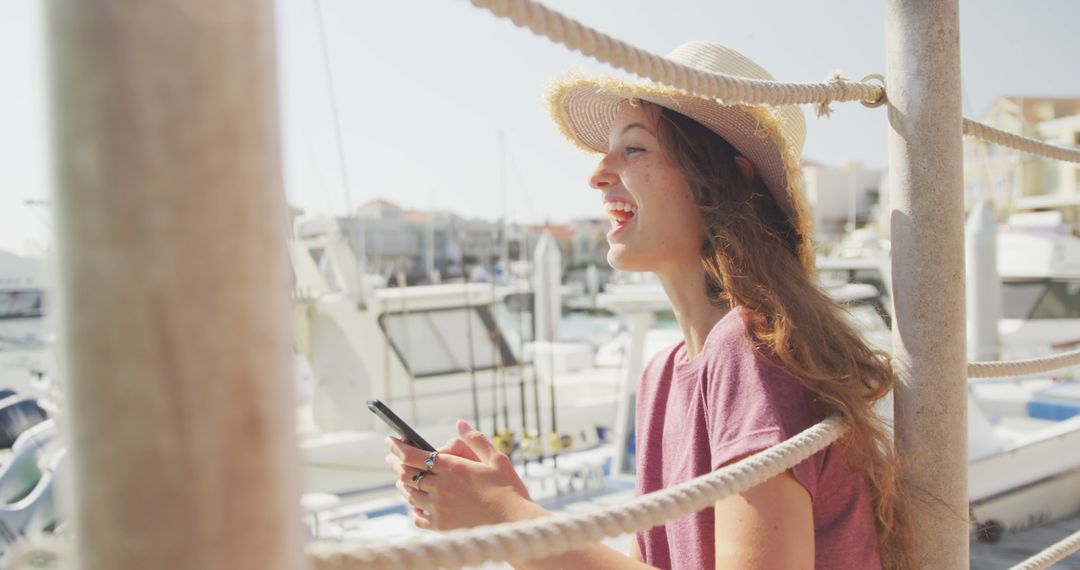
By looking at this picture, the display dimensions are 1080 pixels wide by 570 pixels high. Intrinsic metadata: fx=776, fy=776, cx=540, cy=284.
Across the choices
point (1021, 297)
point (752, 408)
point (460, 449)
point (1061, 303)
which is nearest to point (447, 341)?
→ point (460, 449)

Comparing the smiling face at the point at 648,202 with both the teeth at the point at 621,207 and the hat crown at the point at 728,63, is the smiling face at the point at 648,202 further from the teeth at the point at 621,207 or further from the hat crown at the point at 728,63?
the hat crown at the point at 728,63

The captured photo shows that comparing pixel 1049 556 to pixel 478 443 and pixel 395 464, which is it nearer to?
pixel 478 443

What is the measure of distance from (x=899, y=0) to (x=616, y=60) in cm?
69

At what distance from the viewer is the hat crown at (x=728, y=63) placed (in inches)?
54.3

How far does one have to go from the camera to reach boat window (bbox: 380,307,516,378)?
8523 mm

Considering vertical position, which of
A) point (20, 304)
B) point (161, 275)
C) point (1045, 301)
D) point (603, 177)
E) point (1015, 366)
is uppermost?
point (603, 177)

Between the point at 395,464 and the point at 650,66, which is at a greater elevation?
the point at 650,66

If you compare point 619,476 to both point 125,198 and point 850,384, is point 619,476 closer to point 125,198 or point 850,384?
point 850,384

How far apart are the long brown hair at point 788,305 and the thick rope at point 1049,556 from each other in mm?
311

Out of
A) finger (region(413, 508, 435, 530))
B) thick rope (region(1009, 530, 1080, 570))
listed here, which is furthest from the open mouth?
thick rope (region(1009, 530, 1080, 570))

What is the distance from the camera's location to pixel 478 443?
1.19 m

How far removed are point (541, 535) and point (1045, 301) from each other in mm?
13868

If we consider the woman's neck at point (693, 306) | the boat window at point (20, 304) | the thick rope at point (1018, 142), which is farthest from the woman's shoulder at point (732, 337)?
the boat window at point (20, 304)

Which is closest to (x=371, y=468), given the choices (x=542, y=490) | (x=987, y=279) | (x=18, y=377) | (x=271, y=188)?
(x=542, y=490)
